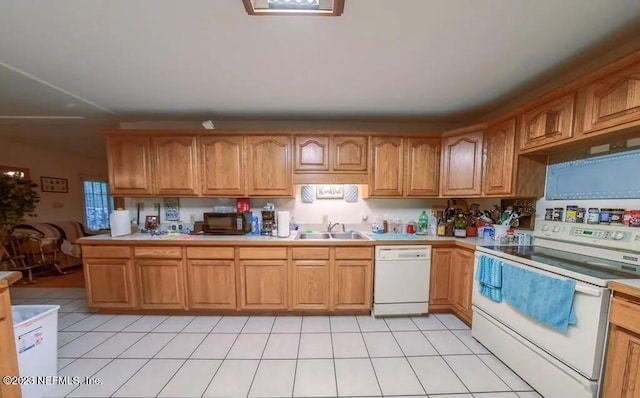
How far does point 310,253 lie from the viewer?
250cm

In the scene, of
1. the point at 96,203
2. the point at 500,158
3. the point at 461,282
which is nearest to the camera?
the point at 500,158

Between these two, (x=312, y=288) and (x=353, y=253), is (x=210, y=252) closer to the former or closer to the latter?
(x=312, y=288)

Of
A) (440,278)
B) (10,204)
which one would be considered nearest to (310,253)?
(440,278)

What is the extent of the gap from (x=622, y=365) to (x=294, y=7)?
8.33 feet

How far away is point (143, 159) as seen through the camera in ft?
8.95

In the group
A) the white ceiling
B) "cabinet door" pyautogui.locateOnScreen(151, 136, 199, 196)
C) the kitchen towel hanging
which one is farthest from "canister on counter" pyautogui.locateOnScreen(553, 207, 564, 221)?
"cabinet door" pyautogui.locateOnScreen(151, 136, 199, 196)

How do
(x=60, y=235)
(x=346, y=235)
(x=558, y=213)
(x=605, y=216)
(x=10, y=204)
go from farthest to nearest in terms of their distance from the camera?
(x=60, y=235) → (x=10, y=204) → (x=346, y=235) → (x=558, y=213) → (x=605, y=216)

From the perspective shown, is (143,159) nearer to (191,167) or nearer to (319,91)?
(191,167)

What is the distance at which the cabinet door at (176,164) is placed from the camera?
2.71 metres

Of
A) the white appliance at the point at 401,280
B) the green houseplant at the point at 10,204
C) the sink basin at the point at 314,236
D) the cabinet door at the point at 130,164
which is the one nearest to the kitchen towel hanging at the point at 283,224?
the sink basin at the point at 314,236

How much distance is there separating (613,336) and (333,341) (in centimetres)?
180

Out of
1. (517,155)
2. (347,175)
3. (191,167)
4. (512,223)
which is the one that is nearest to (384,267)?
(347,175)

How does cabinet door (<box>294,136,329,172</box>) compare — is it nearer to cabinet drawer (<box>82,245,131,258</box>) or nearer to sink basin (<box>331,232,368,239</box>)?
sink basin (<box>331,232,368,239</box>)

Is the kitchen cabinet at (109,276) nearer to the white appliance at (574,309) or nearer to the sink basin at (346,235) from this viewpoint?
the sink basin at (346,235)
